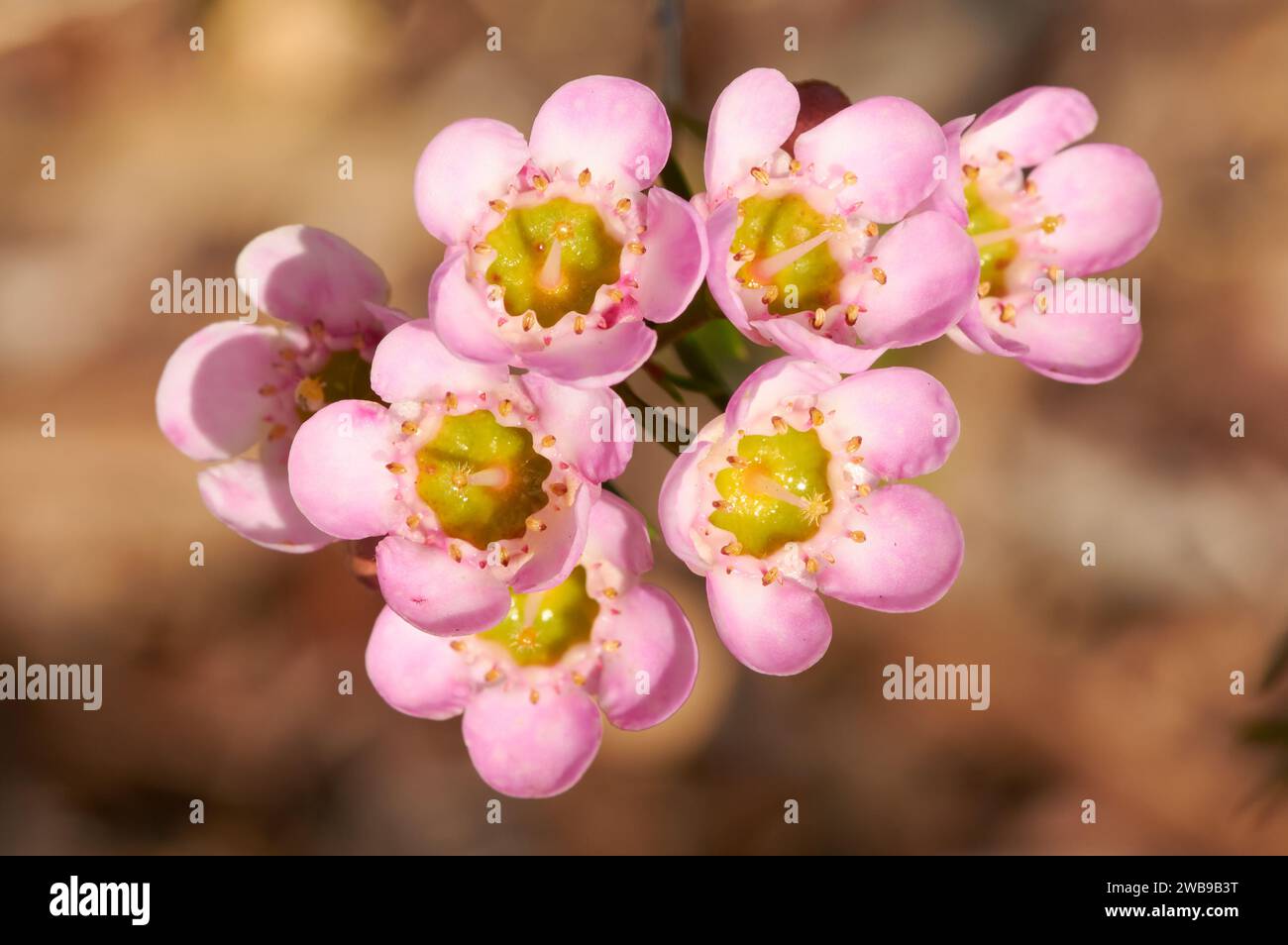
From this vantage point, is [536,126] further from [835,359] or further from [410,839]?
[410,839]

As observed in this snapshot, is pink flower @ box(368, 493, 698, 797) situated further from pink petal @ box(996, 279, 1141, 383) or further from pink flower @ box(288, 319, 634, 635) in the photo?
pink petal @ box(996, 279, 1141, 383)

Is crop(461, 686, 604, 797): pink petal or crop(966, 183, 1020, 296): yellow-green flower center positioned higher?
crop(966, 183, 1020, 296): yellow-green flower center

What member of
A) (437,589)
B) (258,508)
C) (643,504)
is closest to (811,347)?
(437,589)

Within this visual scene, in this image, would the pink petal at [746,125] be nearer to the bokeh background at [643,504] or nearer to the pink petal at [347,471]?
the pink petal at [347,471]

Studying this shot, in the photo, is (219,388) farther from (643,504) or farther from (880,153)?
(643,504)

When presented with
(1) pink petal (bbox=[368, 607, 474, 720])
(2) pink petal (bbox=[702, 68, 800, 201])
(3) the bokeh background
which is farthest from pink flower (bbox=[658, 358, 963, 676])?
(3) the bokeh background
